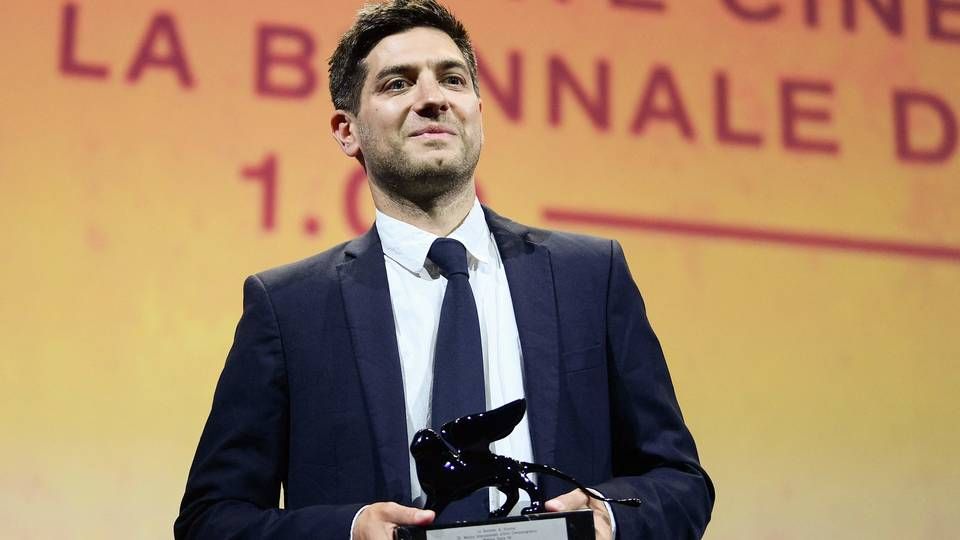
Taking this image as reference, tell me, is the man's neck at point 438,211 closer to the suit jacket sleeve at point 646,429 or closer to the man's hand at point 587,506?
the suit jacket sleeve at point 646,429

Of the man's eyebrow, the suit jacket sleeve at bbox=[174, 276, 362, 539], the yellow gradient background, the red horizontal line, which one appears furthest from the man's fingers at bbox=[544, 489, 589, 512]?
the red horizontal line

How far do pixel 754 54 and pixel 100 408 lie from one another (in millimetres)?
1492

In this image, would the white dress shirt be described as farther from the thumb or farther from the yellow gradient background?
the yellow gradient background

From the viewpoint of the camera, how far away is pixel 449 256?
1539 millimetres

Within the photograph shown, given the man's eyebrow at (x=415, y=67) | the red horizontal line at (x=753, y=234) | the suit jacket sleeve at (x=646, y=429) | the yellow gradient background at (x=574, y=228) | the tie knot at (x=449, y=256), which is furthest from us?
the red horizontal line at (x=753, y=234)

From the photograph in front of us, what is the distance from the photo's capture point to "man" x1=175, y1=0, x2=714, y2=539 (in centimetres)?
Result: 141

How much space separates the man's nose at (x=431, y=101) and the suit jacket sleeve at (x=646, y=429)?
297 mm

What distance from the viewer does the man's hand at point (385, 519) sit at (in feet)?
3.86

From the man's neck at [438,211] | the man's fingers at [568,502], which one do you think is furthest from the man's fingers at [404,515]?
the man's neck at [438,211]

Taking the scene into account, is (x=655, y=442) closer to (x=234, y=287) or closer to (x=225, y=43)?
(x=234, y=287)

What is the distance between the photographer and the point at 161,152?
7.45 feet

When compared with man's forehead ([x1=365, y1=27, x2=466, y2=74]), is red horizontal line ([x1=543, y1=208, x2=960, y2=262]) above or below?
below

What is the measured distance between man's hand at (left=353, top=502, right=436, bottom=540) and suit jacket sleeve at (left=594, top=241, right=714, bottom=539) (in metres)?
0.25

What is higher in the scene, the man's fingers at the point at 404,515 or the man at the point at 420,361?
the man at the point at 420,361
